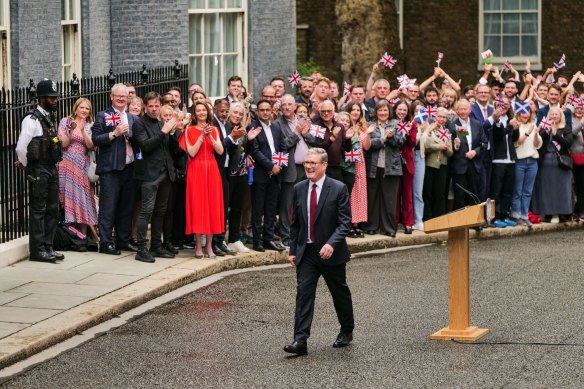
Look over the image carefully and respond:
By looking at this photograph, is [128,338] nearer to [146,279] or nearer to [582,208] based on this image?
[146,279]

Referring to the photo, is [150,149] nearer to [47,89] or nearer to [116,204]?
[116,204]

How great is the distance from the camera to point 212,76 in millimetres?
24406

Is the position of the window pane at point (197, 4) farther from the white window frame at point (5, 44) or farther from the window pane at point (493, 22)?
the window pane at point (493, 22)

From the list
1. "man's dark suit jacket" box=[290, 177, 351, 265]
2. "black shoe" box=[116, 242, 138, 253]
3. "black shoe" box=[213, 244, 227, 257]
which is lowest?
"black shoe" box=[213, 244, 227, 257]

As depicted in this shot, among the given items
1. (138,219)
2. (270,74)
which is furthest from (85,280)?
(270,74)

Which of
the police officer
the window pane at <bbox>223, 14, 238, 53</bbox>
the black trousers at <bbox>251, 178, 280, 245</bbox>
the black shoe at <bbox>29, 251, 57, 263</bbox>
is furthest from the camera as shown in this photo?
the window pane at <bbox>223, 14, 238, 53</bbox>

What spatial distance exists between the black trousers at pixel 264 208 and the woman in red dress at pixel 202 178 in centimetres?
85

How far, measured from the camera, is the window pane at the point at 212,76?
2430 centimetres

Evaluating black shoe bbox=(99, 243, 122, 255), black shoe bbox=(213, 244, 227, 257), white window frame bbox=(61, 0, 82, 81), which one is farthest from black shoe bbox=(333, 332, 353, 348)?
white window frame bbox=(61, 0, 82, 81)

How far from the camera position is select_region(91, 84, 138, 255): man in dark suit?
1719cm

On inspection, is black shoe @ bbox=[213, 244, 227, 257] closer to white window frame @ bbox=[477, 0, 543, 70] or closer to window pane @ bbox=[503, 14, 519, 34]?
white window frame @ bbox=[477, 0, 543, 70]

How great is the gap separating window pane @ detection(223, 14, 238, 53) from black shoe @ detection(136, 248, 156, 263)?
8346 mm

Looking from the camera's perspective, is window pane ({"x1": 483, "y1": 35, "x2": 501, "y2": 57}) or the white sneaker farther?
window pane ({"x1": 483, "y1": 35, "x2": 501, "y2": 57})

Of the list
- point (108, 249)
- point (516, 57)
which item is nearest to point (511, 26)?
point (516, 57)
